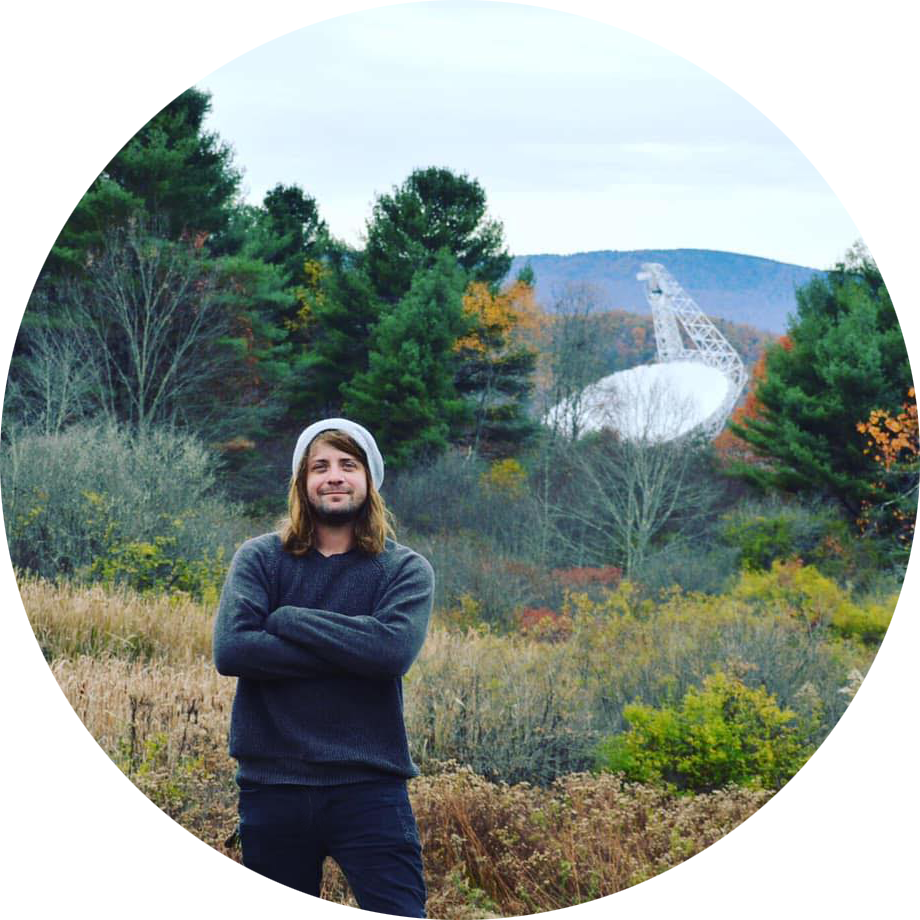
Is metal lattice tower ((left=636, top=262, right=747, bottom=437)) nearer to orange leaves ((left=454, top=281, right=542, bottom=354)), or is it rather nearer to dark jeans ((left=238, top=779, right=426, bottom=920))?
orange leaves ((left=454, top=281, right=542, bottom=354))

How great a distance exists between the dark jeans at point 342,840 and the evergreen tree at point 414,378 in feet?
73.8

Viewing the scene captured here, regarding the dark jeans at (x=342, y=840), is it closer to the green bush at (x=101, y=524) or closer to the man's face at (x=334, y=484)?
the man's face at (x=334, y=484)

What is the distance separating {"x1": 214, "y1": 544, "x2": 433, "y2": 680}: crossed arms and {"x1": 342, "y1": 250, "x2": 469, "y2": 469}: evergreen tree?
22.4 meters

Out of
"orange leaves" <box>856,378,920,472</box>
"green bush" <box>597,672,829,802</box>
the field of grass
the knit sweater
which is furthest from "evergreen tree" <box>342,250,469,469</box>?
the knit sweater

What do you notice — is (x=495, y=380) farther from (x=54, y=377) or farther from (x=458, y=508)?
(x=54, y=377)

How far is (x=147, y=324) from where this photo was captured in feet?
77.6

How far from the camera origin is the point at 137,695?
6582mm

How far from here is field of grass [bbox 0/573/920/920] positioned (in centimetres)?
522

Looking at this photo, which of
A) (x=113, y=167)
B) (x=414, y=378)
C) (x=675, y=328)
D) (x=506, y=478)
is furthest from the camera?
(x=675, y=328)

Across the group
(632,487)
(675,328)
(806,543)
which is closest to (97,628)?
(632,487)

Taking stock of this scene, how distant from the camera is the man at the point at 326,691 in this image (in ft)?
9.87

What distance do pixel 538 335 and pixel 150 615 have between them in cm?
2246

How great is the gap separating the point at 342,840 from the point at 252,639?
20.6 inches

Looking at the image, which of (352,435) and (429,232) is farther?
(429,232)
